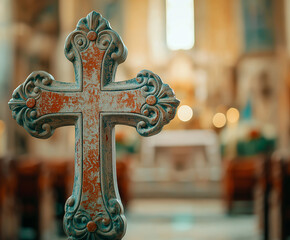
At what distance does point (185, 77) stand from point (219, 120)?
77.5 inches

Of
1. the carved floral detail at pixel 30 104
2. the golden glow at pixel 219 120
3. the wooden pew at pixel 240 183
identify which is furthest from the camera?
the golden glow at pixel 219 120

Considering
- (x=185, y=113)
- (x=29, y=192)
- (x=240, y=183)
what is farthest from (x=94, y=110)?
(x=185, y=113)

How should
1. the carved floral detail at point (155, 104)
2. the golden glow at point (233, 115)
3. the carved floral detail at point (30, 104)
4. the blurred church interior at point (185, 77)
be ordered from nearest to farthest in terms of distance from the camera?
the carved floral detail at point (155, 104)
the carved floral detail at point (30, 104)
the blurred church interior at point (185, 77)
the golden glow at point (233, 115)

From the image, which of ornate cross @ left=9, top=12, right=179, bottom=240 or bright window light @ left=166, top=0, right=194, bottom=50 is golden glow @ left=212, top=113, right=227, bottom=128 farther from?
ornate cross @ left=9, top=12, right=179, bottom=240

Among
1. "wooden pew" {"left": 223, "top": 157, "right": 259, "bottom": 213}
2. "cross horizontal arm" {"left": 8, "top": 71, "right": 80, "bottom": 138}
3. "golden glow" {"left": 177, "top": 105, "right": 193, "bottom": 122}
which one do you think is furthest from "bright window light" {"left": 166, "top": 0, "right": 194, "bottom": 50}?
"cross horizontal arm" {"left": 8, "top": 71, "right": 80, "bottom": 138}

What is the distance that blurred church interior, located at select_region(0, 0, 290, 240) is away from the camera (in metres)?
12.3

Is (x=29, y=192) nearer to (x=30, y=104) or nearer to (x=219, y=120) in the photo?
(x=30, y=104)

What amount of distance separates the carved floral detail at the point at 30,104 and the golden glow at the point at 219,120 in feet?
42.1

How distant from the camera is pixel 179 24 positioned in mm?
15742

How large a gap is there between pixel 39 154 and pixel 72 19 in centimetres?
453

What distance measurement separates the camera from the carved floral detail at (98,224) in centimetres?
157

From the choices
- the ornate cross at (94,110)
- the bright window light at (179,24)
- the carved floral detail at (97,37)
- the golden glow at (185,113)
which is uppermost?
the bright window light at (179,24)

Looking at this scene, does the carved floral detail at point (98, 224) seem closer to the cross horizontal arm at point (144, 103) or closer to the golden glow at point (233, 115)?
the cross horizontal arm at point (144, 103)

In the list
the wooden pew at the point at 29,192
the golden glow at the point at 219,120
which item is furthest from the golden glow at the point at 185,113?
the wooden pew at the point at 29,192
